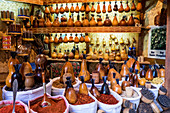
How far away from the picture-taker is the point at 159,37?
4.04 m

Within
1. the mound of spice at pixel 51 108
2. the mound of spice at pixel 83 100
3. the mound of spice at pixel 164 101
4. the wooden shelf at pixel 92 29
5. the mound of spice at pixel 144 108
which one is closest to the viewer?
the mound of spice at pixel 51 108

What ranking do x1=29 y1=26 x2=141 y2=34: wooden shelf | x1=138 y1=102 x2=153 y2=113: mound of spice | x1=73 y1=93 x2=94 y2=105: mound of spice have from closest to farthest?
x1=73 y1=93 x2=94 y2=105: mound of spice, x1=138 y1=102 x2=153 y2=113: mound of spice, x1=29 y1=26 x2=141 y2=34: wooden shelf

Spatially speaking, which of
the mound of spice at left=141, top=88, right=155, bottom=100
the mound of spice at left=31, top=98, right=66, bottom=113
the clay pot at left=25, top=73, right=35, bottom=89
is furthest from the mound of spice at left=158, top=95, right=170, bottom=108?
the clay pot at left=25, top=73, right=35, bottom=89

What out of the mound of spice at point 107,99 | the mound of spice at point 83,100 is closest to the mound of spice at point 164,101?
the mound of spice at point 107,99

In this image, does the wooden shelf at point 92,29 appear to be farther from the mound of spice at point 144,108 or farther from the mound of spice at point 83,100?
the mound of spice at point 83,100

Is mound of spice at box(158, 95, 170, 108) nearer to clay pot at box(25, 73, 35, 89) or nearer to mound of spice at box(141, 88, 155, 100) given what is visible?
mound of spice at box(141, 88, 155, 100)

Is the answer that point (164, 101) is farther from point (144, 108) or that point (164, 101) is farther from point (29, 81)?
point (29, 81)

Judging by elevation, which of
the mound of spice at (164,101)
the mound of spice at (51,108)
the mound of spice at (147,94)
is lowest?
the mound of spice at (164,101)

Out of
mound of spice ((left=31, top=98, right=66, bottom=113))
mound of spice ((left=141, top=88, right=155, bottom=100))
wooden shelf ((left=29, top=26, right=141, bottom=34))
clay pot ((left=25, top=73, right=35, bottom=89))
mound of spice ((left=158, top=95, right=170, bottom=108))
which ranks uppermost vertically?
wooden shelf ((left=29, top=26, right=141, bottom=34))

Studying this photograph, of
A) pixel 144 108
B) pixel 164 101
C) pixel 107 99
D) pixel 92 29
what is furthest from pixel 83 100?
pixel 92 29

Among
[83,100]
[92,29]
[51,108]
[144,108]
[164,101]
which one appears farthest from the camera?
[92,29]

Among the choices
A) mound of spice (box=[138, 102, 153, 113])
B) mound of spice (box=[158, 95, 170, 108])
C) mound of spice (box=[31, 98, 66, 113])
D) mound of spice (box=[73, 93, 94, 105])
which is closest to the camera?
mound of spice (box=[31, 98, 66, 113])

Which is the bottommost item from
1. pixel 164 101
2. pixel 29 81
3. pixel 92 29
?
pixel 164 101

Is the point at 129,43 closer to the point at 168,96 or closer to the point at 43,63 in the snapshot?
the point at 168,96
